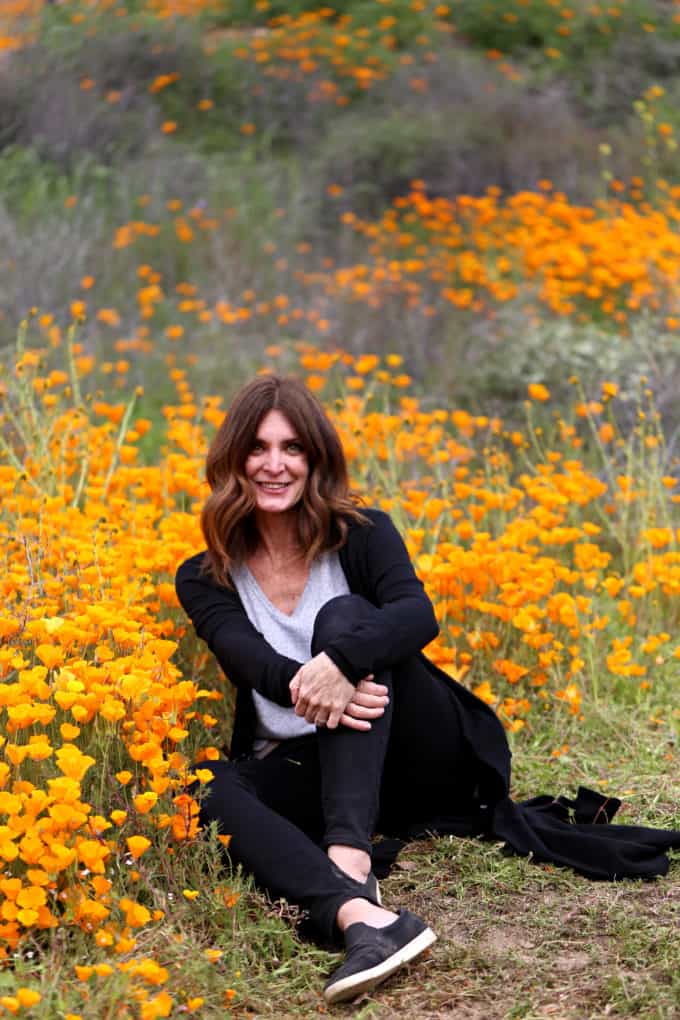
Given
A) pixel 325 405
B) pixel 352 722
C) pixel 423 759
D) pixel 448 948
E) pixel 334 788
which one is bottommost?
pixel 325 405

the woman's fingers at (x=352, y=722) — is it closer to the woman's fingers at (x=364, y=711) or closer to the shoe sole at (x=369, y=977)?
the woman's fingers at (x=364, y=711)

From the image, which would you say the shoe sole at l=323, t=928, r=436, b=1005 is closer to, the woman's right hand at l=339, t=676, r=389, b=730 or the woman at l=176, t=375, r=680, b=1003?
the woman at l=176, t=375, r=680, b=1003

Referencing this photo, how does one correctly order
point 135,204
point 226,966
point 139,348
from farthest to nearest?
point 135,204
point 139,348
point 226,966

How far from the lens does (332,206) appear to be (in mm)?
8914

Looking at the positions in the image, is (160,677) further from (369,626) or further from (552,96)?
(552,96)

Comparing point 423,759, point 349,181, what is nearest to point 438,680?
point 423,759

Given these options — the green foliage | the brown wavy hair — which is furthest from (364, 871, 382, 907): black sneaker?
the green foliage

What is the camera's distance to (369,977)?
2.56m

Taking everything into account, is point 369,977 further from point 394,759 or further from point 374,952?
point 394,759

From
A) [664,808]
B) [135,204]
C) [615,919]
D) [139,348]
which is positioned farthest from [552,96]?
[615,919]

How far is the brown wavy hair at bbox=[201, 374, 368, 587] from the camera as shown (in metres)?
3.21

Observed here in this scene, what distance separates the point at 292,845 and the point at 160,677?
420 mm

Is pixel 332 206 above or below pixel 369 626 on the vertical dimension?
below

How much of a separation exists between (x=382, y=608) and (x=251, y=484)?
0.42 m
